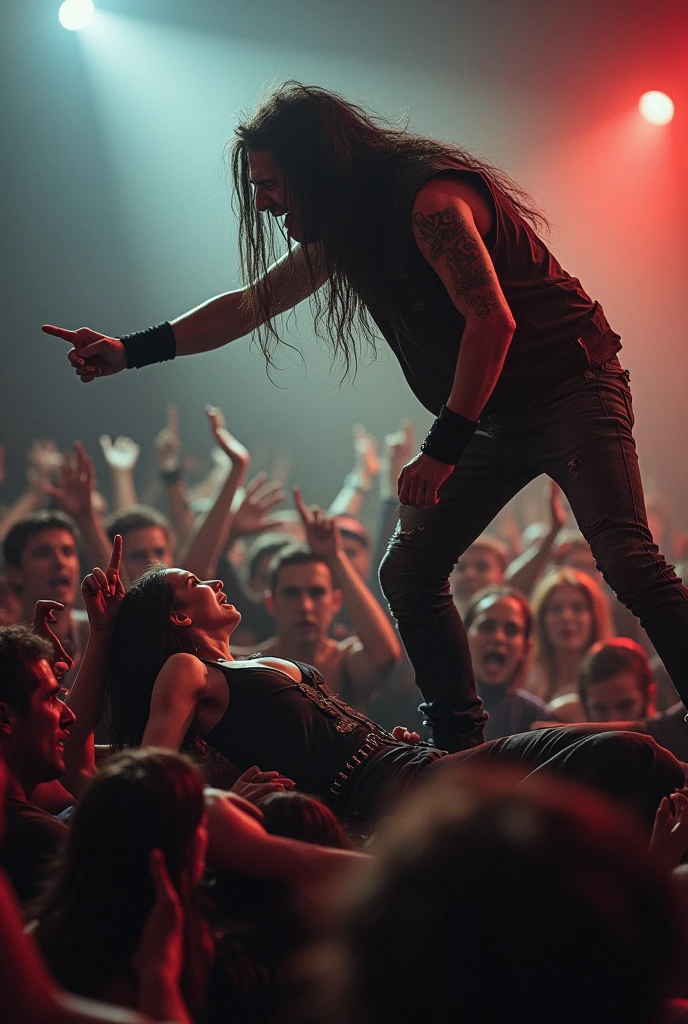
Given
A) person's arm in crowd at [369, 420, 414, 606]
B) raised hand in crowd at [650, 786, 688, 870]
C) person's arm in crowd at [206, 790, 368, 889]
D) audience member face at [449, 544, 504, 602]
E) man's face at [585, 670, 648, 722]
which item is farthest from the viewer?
audience member face at [449, 544, 504, 602]

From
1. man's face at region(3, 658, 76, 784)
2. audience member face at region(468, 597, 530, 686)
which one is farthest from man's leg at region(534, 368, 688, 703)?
audience member face at region(468, 597, 530, 686)

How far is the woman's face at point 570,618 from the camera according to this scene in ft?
13.9

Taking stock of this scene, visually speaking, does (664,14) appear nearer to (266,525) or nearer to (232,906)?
(266,525)

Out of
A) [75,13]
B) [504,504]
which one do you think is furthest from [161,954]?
[75,13]

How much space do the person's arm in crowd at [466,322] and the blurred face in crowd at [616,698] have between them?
1951 mm

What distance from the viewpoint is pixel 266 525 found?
446 centimetres

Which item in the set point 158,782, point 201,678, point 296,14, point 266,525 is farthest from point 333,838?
point 296,14

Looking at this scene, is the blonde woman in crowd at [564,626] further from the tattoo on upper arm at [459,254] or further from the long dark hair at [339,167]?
the tattoo on upper arm at [459,254]

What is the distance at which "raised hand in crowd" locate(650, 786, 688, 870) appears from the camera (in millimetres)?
1432

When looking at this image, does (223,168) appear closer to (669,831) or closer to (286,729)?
(286,729)

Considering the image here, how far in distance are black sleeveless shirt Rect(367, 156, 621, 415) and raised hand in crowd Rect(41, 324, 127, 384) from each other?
21.1 inches

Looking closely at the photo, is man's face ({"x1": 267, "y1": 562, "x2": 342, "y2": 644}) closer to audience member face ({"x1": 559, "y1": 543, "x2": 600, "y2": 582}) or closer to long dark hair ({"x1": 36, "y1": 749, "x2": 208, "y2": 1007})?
audience member face ({"x1": 559, "y1": 543, "x2": 600, "y2": 582})

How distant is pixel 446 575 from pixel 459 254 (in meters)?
0.65

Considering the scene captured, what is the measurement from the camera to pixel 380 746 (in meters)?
1.83
